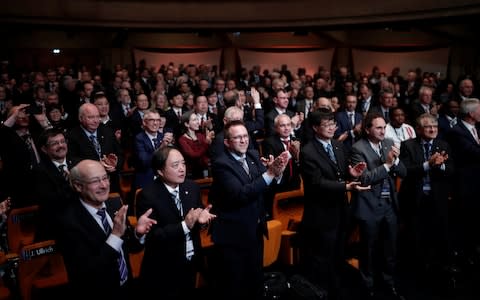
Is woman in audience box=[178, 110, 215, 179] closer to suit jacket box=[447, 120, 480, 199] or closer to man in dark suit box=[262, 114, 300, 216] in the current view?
man in dark suit box=[262, 114, 300, 216]

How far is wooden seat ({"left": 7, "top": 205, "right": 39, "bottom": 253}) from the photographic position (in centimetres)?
337

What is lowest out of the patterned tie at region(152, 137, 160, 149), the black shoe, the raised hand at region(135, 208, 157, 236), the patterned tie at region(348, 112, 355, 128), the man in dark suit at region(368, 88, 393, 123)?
the black shoe

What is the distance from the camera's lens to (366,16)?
32.0 feet

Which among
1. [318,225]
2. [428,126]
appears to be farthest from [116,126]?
[428,126]

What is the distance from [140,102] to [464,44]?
9.58m

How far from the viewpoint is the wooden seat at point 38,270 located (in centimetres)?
273

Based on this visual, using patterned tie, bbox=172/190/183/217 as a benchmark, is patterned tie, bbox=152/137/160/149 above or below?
above

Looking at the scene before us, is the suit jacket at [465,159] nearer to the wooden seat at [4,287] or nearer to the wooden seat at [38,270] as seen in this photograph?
the wooden seat at [38,270]

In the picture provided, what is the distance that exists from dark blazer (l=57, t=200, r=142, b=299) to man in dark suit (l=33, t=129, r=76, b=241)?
692 mm

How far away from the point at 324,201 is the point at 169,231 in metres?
1.32

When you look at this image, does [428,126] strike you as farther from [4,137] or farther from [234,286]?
[4,137]

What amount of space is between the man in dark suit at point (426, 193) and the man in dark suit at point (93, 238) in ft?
7.96

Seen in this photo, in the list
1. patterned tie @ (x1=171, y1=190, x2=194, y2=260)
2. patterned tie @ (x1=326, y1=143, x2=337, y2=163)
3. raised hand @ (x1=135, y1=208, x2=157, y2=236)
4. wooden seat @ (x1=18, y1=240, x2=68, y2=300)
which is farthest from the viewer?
patterned tie @ (x1=326, y1=143, x2=337, y2=163)

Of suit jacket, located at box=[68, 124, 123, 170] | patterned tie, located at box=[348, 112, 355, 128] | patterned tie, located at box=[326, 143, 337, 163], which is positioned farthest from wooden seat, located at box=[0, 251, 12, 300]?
patterned tie, located at box=[348, 112, 355, 128]
